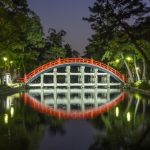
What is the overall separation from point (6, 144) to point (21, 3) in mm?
34272

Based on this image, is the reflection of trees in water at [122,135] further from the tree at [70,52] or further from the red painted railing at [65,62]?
the tree at [70,52]

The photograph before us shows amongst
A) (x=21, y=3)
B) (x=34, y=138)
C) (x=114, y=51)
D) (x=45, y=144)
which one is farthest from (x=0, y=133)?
(x=114, y=51)

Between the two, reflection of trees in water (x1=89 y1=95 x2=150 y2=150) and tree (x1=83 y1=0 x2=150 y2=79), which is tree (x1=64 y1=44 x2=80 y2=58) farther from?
reflection of trees in water (x1=89 y1=95 x2=150 y2=150)

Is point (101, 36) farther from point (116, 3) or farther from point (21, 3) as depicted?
point (21, 3)

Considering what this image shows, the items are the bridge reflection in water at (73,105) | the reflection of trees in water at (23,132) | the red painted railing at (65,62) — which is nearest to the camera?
the reflection of trees in water at (23,132)

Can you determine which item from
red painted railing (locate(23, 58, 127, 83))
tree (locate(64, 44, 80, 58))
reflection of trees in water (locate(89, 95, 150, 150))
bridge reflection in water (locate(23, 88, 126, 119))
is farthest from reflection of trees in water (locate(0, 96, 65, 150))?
tree (locate(64, 44, 80, 58))

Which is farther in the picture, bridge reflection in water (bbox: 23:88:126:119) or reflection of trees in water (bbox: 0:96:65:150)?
bridge reflection in water (bbox: 23:88:126:119)

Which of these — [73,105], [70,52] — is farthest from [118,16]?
[70,52]

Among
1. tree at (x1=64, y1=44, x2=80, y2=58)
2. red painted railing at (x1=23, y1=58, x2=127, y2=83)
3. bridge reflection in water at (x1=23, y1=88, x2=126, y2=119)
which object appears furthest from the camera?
tree at (x1=64, y1=44, x2=80, y2=58)

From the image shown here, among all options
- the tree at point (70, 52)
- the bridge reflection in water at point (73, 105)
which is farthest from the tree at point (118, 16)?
the tree at point (70, 52)

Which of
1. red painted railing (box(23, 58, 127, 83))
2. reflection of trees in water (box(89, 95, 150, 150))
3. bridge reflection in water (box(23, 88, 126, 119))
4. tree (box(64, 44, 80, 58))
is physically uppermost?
tree (box(64, 44, 80, 58))

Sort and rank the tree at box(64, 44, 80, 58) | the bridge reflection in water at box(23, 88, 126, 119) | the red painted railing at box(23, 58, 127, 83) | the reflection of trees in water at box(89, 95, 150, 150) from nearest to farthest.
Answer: the reflection of trees in water at box(89, 95, 150, 150)
the bridge reflection in water at box(23, 88, 126, 119)
the red painted railing at box(23, 58, 127, 83)
the tree at box(64, 44, 80, 58)

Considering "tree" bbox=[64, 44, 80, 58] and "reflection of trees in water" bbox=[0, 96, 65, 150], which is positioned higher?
"tree" bbox=[64, 44, 80, 58]

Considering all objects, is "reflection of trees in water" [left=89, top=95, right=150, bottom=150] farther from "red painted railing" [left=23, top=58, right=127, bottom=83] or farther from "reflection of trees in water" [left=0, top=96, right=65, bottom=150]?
"red painted railing" [left=23, top=58, right=127, bottom=83]
